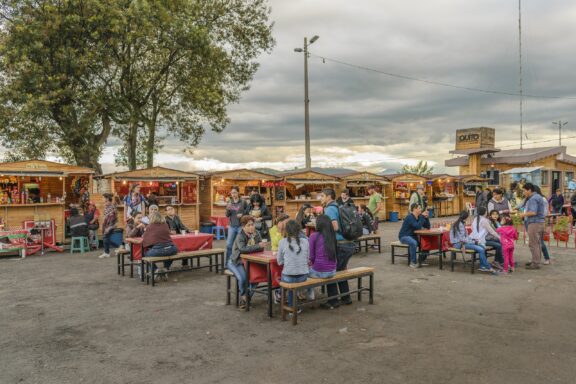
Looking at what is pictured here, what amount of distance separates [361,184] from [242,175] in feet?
23.6

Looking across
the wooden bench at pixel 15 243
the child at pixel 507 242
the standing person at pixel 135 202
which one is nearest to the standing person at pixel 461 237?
the child at pixel 507 242

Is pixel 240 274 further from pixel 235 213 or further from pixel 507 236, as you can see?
pixel 507 236

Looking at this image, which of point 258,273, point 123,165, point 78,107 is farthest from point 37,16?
point 258,273

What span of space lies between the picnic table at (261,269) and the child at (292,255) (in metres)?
0.34

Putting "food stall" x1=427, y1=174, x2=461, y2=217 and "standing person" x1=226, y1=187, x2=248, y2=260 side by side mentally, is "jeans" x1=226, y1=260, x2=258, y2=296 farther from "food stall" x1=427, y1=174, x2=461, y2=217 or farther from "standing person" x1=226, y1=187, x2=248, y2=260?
"food stall" x1=427, y1=174, x2=461, y2=217

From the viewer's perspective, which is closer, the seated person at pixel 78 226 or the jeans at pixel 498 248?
the jeans at pixel 498 248

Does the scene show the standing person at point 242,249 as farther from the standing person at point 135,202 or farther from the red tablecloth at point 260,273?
the standing person at point 135,202

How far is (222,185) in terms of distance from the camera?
18344 mm

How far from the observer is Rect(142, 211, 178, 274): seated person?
7855mm

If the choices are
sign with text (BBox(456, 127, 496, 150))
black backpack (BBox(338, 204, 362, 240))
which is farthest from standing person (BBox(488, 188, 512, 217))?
sign with text (BBox(456, 127, 496, 150))

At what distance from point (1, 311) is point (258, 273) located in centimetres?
380

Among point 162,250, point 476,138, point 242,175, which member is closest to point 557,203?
point 242,175

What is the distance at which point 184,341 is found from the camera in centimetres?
496

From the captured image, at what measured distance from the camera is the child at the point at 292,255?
5613 millimetres
